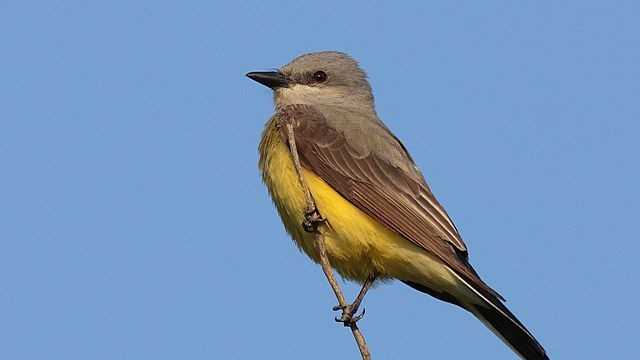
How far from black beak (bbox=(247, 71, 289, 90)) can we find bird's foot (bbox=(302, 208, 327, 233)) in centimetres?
176

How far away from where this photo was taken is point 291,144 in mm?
5195

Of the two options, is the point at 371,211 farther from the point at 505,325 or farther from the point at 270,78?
the point at 270,78

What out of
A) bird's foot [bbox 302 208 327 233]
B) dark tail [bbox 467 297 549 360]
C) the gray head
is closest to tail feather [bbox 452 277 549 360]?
dark tail [bbox 467 297 549 360]

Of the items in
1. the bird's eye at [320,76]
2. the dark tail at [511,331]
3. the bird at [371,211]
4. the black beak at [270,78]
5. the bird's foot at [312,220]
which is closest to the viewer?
the dark tail at [511,331]

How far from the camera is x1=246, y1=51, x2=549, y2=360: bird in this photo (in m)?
5.75

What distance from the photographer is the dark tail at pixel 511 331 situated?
5.49 metres

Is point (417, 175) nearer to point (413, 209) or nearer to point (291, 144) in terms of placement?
point (413, 209)

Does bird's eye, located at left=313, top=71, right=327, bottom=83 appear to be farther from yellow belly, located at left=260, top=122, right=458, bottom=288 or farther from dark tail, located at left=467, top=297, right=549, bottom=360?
dark tail, located at left=467, top=297, right=549, bottom=360

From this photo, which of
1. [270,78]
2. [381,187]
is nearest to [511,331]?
[381,187]

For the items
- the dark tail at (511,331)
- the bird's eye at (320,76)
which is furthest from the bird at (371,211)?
the bird's eye at (320,76)

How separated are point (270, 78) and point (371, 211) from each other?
1808 mm

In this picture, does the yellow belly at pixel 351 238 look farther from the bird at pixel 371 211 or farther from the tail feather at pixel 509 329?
the tail feather at pixel 509 329

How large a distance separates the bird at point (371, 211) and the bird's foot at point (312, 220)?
0.08m

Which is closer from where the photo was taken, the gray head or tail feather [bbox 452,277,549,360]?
tail feather [bbox 452,277,549,360]
